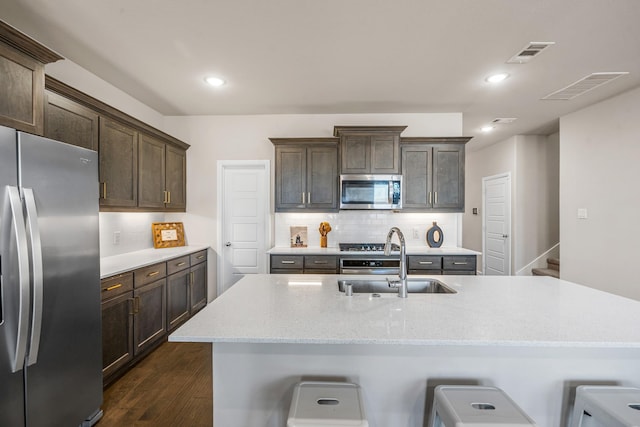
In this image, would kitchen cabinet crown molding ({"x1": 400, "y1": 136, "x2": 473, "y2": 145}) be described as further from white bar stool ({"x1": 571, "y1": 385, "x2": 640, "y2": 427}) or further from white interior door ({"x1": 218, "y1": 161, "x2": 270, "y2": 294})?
white bar stool ({"x1": 571, "y1": 385, "x2": 640, "y2": 427})

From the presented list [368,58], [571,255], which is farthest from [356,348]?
[571,255]

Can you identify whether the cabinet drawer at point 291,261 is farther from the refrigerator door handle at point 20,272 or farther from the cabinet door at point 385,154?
the refrigerator door handle at point 20,272

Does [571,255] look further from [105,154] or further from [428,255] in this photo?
[105,154]

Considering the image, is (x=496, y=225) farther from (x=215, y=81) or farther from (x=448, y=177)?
(x=215, y=81)

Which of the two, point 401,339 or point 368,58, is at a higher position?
point 368,58

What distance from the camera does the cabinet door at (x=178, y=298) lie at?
10.4 ft

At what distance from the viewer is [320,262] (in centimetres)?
A: 360

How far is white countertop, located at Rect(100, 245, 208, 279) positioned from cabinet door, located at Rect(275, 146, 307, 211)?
1.31 m

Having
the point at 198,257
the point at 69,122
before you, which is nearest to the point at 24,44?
the point at 69,122

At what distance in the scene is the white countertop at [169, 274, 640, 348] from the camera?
45.8 inches

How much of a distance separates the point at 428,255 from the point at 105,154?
351cm

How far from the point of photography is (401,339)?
3.81 ft

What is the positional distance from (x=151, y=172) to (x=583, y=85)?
15.7 ft

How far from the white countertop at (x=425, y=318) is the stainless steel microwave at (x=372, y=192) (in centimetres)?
193
